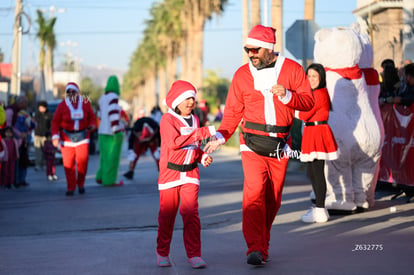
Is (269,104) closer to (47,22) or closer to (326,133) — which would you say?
(326,133)

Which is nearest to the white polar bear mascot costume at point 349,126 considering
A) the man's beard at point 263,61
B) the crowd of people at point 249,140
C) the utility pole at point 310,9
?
the crowd of people at point 249,140

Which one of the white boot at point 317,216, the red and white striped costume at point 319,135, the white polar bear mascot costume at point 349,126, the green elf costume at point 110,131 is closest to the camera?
the white boot at point 317,216

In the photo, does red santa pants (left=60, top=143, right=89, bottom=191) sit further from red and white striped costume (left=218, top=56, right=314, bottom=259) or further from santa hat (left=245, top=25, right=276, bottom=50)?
santa hat (left=245, top=25, right=276, bottom=50)

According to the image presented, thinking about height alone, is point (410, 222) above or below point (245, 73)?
below

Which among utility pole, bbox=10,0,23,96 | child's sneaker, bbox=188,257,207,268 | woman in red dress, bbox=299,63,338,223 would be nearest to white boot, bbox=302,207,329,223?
woman in red dress, bbox=299,63,338,223

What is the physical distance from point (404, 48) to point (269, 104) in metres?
20.2

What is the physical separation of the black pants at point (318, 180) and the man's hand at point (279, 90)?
11.0ft

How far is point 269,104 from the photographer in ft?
24.8

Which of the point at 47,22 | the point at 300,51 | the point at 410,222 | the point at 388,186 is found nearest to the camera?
the point at 410,222

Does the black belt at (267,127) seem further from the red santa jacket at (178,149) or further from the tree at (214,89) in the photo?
the tree at (214,89)

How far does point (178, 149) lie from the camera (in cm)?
766

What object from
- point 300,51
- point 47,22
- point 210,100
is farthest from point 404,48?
point 210,100

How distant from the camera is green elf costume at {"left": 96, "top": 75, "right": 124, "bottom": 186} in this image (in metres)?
16.9

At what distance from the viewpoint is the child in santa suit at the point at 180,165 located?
755cm
